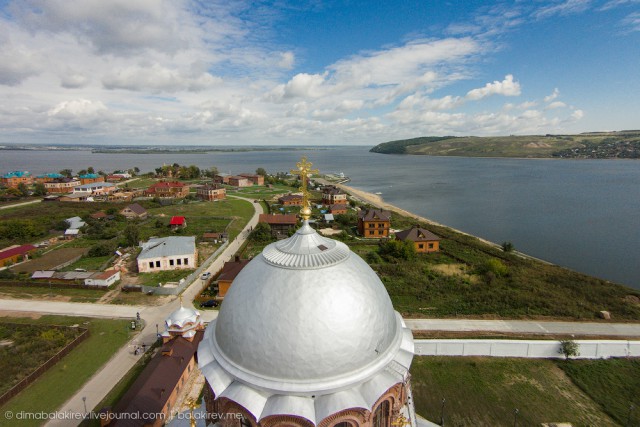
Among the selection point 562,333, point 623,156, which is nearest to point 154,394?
point 562,333

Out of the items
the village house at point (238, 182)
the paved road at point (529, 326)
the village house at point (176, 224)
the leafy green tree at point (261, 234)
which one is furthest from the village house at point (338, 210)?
the village house at point (238, 182)

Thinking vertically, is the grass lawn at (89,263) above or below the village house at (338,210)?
below

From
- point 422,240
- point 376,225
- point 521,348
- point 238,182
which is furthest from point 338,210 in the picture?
point 238,182

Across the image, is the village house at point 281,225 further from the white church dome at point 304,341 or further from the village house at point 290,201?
the white church dome at point 304,341

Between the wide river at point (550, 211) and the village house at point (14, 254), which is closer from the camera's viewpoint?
the village house at point (14, 254)

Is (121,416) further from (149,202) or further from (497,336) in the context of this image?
(149,202)

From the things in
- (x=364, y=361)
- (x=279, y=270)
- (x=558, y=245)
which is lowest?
(x=558, y=245)

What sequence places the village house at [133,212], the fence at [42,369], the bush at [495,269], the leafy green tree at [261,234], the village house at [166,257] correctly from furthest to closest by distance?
the village house at [133,212] → the leafy green tree at [261,234] → the village house at [166,257] → the bush at [495,269] → the fence at [42,369]
